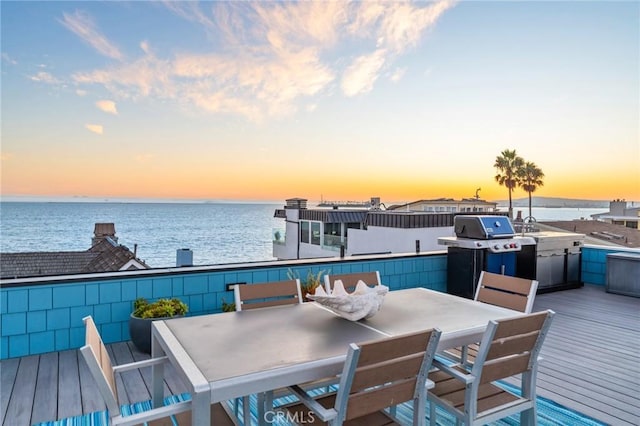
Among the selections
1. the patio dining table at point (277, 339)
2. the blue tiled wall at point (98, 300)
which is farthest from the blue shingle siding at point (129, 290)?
the patio dining table at point (277, 339)

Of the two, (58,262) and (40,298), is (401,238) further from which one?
(40,298)

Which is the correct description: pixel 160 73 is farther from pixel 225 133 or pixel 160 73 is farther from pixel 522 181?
pixel 522 181

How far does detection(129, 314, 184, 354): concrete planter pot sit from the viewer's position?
3359mm

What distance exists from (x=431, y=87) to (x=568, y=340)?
5.40 metres

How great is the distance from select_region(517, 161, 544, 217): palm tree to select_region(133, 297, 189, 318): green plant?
21.2 m

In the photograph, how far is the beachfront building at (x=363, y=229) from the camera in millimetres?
12391

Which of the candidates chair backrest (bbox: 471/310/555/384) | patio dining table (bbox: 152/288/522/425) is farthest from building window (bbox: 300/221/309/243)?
chair backrest (bbox: 471/310/555/384)

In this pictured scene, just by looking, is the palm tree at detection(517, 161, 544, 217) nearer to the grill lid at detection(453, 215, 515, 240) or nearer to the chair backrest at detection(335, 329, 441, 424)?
the grill lid at detection(453, 215, 515, 240)

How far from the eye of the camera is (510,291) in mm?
2639

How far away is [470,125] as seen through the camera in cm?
936

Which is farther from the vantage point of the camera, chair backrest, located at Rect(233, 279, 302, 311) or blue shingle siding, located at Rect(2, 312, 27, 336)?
blue shingle siding, located at Rect(2, 312, 27, 336)

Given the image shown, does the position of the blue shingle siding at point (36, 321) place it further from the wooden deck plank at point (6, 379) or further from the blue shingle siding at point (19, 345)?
the wooden deck plank at point (6, 379)

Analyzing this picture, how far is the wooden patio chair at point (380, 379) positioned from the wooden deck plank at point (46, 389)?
5.62ft

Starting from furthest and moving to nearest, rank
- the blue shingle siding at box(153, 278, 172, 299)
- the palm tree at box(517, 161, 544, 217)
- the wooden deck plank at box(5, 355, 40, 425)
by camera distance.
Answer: the palm tree at box(517, 161, 544, 217) → the blue shingle siding at box(153, 278, 172, 299) → the wooden deck plank at box(5, 355, 40, 425)
